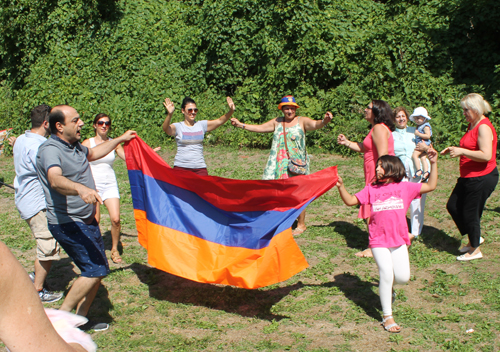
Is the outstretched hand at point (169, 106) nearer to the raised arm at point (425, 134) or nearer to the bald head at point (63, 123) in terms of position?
the bald head at point (63, 123)

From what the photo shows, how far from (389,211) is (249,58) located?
1108cm

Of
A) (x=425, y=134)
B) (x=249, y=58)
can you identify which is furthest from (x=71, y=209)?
(x=249, y=58)

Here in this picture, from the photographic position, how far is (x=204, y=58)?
609 inches

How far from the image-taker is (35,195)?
4910 millimetres

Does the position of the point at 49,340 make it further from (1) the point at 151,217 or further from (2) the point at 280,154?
(2) the point at 280,154

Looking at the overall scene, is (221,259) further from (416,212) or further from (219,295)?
(416,212)

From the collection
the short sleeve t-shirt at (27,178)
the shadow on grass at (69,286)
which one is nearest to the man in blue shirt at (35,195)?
the short sleeve t-shirt at (27,178)

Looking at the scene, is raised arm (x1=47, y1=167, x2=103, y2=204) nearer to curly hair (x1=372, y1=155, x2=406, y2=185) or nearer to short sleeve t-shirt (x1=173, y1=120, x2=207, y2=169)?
curly hair (x1=372, y1=155, x2=406, y2=185)

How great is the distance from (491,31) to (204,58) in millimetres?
8721

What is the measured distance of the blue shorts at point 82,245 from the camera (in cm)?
400

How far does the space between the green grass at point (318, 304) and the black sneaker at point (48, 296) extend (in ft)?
0.53

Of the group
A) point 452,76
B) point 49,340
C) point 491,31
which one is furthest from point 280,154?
point 491,31

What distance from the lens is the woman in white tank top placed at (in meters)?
5.82

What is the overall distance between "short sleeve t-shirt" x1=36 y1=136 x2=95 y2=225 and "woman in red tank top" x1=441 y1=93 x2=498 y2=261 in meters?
4.01
